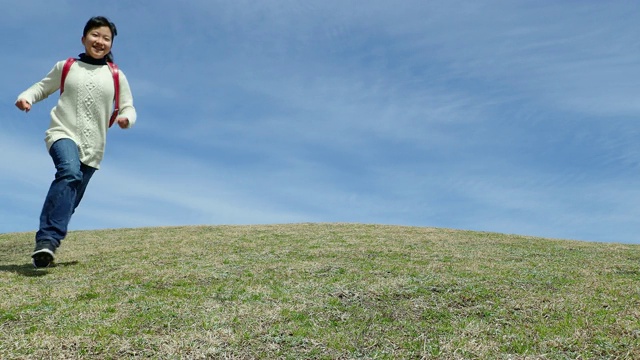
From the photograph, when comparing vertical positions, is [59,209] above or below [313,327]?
above

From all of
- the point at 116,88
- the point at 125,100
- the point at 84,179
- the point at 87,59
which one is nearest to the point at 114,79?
the point at 116,88

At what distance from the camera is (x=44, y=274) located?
7.24 m

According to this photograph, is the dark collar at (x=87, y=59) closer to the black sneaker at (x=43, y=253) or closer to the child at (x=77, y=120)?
the child at (x=77, y=120)

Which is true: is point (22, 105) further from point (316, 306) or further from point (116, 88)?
point (316, 306)

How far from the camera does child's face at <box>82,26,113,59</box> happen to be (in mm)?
7711

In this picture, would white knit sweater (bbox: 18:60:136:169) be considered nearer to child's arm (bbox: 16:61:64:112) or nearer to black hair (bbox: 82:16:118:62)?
child's arm (bbox: 16:61:64:112)

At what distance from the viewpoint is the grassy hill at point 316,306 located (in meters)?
4.29

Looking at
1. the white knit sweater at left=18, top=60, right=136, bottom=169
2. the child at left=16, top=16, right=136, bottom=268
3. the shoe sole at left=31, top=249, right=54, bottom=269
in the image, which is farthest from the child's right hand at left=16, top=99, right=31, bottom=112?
the shoe sole at left=31, top=249, right=54, bottom=269

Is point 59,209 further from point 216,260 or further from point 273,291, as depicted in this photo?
point 273,291

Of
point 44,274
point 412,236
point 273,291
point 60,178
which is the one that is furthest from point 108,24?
point 412,236

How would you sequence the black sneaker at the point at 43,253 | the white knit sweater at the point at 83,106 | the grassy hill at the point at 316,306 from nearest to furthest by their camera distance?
1. the grassy hill at the point at 316,306
2. the black sneaker at the point at 43,253
3. the white knit sweater at the point at 83,106

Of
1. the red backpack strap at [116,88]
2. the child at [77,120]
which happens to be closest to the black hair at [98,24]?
the child at [77,120]

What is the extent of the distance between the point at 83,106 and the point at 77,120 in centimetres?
23

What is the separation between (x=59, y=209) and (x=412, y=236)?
326 inches
